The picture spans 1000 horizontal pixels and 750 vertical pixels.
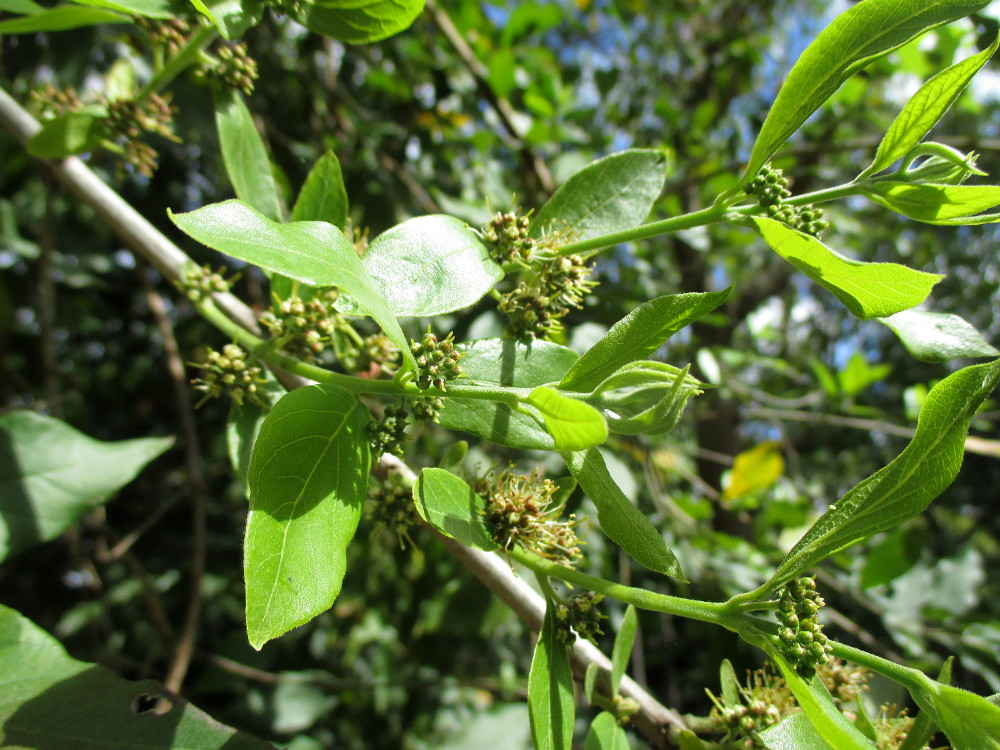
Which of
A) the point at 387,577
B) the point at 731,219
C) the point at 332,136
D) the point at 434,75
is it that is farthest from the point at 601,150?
the point at 731,219

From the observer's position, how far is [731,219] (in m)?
1.02

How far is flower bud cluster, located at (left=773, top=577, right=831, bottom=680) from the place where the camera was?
0.89m

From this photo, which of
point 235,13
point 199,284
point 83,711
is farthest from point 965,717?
point 235,13

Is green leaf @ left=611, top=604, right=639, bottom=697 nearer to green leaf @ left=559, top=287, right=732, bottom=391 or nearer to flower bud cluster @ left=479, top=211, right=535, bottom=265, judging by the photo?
green leaf @ left=559, top=287, right=732, bottom=391

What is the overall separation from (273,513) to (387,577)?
2.30m

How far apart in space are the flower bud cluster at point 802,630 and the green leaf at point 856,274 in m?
0.38

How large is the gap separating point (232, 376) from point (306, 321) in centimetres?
15

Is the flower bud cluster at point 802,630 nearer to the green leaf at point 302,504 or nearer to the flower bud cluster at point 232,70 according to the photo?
the green leaf at point 302,504

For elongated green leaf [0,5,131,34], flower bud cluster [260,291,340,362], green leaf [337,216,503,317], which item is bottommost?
flower bud cluster [260,291,340,362]

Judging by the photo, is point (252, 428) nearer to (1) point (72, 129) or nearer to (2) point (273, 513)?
(2) point (273, 513)

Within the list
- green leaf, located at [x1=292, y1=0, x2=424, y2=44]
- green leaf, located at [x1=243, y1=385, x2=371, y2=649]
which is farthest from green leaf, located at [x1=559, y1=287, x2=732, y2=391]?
green leaf, located at [x1=292, y1=0, x2=424, y2=44]

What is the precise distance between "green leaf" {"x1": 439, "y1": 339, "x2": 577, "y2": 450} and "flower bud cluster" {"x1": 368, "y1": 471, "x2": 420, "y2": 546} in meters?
0.21

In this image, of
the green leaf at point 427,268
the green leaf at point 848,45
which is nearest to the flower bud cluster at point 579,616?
the green leaf at point 427,268

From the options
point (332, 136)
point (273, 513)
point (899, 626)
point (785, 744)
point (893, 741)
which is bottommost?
point (899, 626)
